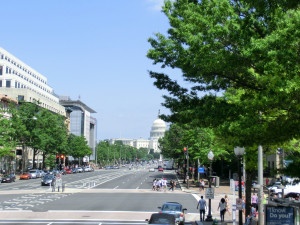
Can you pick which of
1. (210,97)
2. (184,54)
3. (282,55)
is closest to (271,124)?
(282,55)

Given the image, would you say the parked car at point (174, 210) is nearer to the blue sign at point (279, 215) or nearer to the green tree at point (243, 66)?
the green tree at point (243, 66)

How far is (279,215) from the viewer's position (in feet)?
49.4

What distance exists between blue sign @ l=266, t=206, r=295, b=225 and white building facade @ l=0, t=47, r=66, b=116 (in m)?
78.8

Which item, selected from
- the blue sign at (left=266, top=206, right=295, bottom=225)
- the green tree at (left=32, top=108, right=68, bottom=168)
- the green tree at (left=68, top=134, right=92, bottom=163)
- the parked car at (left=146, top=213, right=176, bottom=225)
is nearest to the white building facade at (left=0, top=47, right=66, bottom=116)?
the green tree at (left=32, top=108, right=68, bottom=168)

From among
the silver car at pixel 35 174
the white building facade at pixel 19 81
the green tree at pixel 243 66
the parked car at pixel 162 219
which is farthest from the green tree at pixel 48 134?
the green tree at pixel 243 66

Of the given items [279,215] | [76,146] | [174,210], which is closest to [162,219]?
[174,210]

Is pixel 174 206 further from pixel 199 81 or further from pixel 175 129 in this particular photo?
pixel 175 129

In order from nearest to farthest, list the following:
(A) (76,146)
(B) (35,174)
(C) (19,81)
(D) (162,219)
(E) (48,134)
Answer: (D) (162,219) < (B) (35,174) < (E) (48,134) < (C) (19,81) < (A) (76,146)

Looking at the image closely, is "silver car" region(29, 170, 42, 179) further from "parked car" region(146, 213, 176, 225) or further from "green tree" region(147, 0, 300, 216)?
"green tree" region(147, 0, 300, 216)

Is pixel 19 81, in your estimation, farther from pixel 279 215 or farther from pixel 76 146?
pixel 279 215

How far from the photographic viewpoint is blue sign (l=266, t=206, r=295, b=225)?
15.0 meters

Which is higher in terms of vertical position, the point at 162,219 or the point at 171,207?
the point at 162,219

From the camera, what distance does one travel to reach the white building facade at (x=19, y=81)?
342 ft

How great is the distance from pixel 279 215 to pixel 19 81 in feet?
352
